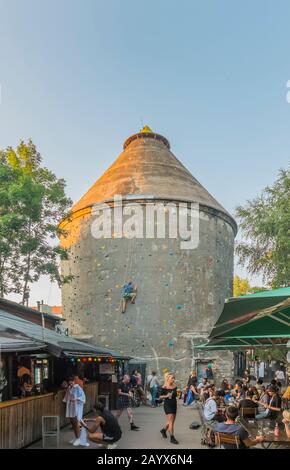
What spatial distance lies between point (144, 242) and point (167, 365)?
706 centimetres

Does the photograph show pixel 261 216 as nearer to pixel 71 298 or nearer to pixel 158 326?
pixel 158 326

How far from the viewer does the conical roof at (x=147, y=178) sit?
28.3 m

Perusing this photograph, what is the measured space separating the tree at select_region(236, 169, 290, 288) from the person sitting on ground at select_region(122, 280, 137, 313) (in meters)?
6.93

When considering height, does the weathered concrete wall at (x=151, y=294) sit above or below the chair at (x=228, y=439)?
above

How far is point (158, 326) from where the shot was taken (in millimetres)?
26266

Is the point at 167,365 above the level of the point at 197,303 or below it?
below

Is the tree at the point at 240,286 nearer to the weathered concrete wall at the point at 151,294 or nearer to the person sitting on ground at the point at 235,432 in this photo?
the weathered concrete wall at the point at 151,294

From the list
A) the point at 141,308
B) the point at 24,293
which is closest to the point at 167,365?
the point at 141,308

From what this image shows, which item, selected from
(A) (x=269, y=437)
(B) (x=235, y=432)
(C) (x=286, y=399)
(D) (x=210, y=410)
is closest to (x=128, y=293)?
(C) (x=286, y=399)

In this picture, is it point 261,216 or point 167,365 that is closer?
point 261,216

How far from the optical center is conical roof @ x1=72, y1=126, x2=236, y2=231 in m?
28.3

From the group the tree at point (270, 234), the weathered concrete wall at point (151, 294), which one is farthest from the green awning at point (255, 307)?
the weathered concrete wall at point (151, 294)

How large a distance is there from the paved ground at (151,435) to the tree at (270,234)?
711cm
